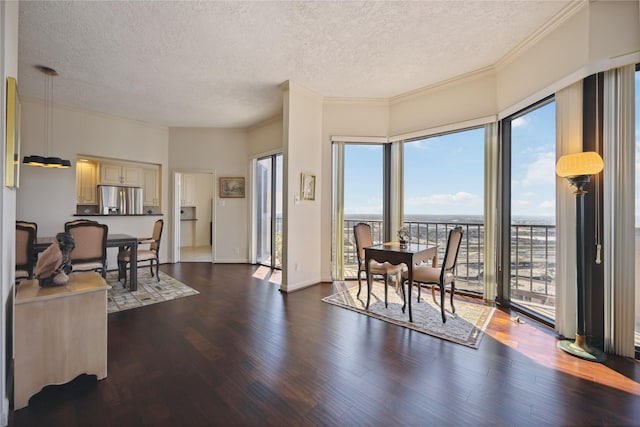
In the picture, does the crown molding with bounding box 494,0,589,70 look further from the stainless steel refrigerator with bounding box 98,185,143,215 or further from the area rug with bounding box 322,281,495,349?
the stainless steel refrigerator with bounding box 98,185,143,215

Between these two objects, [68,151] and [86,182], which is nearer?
[68,151]

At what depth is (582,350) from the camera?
2164 millimetres

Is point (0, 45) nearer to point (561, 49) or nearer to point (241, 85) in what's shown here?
point (241, 85)

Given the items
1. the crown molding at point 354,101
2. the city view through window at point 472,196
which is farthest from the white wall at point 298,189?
the city view through window at point 472,196

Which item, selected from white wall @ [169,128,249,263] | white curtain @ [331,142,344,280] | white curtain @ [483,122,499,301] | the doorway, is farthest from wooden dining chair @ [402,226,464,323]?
the doorway

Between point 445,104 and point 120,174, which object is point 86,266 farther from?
point 445,104

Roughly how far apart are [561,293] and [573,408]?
1273 mm

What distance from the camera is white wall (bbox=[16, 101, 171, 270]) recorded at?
428 cm

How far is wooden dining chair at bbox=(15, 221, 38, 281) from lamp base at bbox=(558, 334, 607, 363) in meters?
5.36

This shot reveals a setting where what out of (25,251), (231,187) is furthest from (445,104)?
(25,251)

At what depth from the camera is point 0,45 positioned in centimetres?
135

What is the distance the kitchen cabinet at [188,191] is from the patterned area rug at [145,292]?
11.1ft

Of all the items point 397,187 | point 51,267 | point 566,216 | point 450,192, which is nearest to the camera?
point 51,267

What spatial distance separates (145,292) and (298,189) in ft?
8.56
